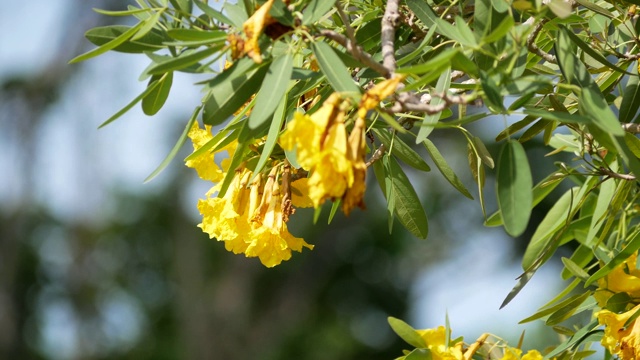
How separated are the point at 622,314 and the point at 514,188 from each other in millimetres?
418

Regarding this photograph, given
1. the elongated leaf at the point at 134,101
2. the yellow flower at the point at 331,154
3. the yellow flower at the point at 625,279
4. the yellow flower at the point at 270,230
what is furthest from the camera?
the yellow flower at the point at 625,279

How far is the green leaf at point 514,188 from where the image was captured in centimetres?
68

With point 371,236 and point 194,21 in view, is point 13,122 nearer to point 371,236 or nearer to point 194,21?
point 371,236

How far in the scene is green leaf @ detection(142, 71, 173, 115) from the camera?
84cm

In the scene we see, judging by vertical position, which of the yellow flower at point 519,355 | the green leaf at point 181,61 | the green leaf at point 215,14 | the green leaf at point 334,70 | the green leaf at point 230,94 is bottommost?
the yellow flower at point 519,355

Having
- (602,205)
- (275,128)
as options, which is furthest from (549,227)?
(275,128)

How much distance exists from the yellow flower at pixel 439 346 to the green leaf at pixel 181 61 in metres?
0.49

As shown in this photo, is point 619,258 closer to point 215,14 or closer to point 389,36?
point 389,36

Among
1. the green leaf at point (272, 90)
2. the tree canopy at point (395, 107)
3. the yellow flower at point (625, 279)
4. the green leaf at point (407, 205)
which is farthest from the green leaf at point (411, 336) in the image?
the green leaf at point (272, 90)

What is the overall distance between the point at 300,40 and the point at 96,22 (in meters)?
7.20

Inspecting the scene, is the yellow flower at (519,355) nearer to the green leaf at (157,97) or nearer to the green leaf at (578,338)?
the green leaf at (578,338)

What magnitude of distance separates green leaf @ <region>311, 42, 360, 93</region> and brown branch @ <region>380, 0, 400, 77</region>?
3 centimetres

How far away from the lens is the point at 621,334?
1.03 meters

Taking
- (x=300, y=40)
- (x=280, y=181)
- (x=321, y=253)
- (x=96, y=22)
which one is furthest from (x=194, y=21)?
(x=321, y=253)
